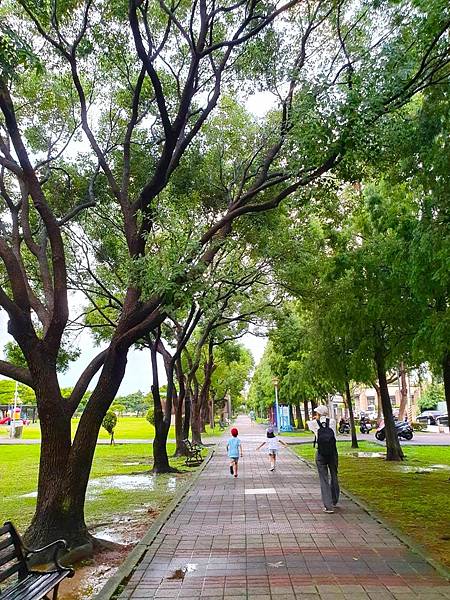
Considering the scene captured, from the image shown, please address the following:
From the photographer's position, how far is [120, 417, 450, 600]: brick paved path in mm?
5617

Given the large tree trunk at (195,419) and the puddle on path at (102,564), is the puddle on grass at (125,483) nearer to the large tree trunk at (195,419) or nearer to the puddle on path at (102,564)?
the puddle on path at (102,564)

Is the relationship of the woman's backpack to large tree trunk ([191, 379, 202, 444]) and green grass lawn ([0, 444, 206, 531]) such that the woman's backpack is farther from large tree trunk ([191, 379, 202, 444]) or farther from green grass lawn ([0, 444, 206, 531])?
large tree trunk ([191, 379, 202, 444])

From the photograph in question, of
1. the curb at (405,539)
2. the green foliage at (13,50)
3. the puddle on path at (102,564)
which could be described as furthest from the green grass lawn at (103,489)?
the green foliage at (13,50)

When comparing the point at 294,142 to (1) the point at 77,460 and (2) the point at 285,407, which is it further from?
(2) the point at 285,407

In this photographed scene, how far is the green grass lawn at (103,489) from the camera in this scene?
11.3m

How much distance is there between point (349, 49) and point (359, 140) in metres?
3.16

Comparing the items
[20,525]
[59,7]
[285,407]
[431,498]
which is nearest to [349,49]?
[59,7]

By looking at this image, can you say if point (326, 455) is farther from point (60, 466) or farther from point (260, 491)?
point (60, 466)

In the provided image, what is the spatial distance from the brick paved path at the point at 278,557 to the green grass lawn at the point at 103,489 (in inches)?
58.2

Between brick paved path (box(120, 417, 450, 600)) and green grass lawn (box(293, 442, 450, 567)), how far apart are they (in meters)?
0.56

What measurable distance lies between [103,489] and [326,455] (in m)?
7.02

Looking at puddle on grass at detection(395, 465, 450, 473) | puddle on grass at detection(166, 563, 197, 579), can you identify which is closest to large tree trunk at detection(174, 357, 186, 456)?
puddle on grass at detection(395, 465, 450, 473)

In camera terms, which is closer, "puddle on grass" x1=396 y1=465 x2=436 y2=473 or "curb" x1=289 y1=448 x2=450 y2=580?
"curb" x1=289 y1=448 x2=450 y2=580

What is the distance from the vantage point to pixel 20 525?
9.83 metres
